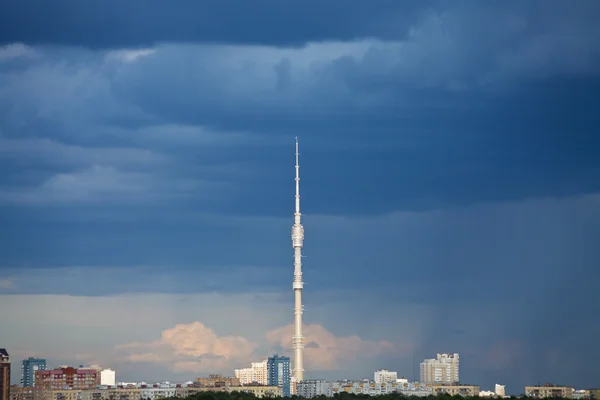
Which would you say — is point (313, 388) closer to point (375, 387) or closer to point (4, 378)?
point (375, 387)

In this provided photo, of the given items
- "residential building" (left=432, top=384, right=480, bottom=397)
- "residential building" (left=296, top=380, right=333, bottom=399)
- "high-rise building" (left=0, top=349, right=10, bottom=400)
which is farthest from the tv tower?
"high-rise building" (left=0, top=349, right=10, bottom=400)

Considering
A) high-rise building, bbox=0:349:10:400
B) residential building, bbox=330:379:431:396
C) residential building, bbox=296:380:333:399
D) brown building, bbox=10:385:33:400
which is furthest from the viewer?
brown building, bbox=10:385:33:400

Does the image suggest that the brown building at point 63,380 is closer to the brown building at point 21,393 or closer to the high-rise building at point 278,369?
the brown building at point 21,393

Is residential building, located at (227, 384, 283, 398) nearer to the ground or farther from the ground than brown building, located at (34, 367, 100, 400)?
nearer to the ground

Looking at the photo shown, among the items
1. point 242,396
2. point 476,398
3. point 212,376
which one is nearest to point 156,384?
point 212,376

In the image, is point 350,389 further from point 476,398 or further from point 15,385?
point 15,385

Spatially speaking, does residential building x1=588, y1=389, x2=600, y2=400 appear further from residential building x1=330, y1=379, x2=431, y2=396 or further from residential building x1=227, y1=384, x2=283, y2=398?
residential building x1=227, y1=384, x2=283, y2=398
